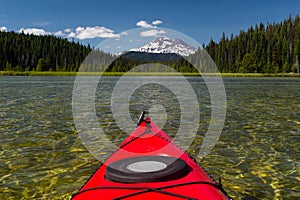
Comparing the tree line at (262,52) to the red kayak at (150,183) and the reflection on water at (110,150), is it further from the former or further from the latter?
the red kayak at (150,183)

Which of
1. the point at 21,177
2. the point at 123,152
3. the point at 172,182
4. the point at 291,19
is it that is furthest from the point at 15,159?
the point at 291,19

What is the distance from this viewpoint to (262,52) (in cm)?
14012

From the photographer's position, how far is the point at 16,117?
58.2ft

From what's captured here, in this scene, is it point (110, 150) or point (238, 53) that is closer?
point (110, 150)

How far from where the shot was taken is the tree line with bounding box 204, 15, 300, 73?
126562 mm

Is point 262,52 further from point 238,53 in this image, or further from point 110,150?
point 110,150

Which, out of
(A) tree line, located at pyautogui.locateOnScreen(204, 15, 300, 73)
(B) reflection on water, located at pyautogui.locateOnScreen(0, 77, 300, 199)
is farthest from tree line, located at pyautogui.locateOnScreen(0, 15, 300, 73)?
(B) reflection on water, located at pyautogui.locateOnScreen(0, 77, 300, 199)

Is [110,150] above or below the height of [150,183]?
below

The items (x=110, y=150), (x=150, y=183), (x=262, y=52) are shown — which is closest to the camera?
(x=150, y=183)

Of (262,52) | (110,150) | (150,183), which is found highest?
(262,52)

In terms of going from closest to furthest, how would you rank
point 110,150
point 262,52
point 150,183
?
1. point 150,183
2. point 110,150
3. point 262,52

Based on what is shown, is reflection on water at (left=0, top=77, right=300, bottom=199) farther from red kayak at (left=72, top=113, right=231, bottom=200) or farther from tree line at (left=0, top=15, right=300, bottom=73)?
tree line at (left=0, top=15, right=300, bottom=73)

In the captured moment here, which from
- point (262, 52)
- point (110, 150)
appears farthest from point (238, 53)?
point (110, 150)

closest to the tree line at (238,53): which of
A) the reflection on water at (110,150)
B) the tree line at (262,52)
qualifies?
the tree line at (262,52)
